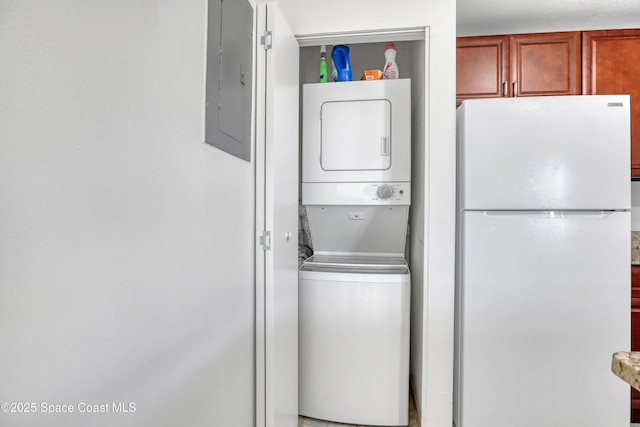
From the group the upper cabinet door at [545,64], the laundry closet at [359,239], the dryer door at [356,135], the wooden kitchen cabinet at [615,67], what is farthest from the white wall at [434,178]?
the wooden kitchen cabinet at [615,67]

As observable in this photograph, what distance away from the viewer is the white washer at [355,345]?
5.90 ft

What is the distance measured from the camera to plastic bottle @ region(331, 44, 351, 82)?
2.17 meters

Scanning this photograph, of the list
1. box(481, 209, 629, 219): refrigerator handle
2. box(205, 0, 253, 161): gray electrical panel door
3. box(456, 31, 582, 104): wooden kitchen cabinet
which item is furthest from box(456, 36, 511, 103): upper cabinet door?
box(205, 0, 253, 161): gray electrical panel door

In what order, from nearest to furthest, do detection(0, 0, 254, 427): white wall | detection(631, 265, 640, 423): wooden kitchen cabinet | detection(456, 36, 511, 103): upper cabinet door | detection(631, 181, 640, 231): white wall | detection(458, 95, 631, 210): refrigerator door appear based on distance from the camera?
detection(0, 0, 254, 427): white wall → detection(458, 95, 631, 210): refrigerator door → detection(631, 265, 640, 423): wooden kitchen cabinet → detection(456, 36, 511, 103): upper cabinet door → detection(631, 181, 640, 231): white wall

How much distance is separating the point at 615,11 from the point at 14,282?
3.08 metres

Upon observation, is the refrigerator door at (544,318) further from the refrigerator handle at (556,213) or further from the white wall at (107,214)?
the white wall at (107,214)

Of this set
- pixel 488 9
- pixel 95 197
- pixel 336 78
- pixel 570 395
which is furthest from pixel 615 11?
pixel 95 197

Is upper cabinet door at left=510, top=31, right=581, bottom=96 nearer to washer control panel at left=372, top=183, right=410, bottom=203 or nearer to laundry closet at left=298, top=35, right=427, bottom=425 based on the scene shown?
laundry closet at left=298, top=35, right=427, bottom=425

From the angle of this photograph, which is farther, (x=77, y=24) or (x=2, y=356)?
(x=77, y=24)

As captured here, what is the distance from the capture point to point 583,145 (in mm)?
1607

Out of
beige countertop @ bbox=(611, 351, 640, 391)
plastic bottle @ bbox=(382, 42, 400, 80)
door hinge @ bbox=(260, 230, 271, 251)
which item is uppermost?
plastic bottle @ bbox=(382, 42, 400, 80)

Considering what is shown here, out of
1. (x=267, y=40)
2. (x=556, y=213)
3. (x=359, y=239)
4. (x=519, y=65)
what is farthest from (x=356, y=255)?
(x=519, y=65)

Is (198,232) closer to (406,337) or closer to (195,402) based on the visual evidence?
(195,402)

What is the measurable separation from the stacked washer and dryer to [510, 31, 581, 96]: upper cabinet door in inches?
32.7
